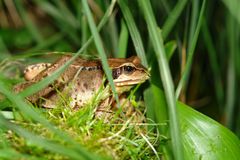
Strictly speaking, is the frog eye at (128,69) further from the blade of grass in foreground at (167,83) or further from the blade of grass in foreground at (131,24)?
the blade of grass in foreground at (167,83)

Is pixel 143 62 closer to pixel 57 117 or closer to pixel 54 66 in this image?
pixel 54 66

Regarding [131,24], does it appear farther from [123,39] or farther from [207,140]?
[207,140]

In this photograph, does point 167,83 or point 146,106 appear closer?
point 167,83

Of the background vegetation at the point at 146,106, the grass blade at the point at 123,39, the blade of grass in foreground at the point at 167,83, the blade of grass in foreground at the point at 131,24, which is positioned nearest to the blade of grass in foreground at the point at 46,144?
the background vegetation at the point at 146,106

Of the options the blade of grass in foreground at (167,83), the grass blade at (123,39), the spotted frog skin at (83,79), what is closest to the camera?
the blade of grass in foreground at (167,83)

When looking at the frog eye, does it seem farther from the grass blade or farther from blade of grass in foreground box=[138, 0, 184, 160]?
blade of grass in foreground box=[138, 0, 184, 160]

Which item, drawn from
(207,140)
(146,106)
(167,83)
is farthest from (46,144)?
(146,106)

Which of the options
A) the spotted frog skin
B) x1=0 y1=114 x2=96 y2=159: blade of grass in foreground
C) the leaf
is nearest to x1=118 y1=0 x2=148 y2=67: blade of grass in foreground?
the spotted frog skin

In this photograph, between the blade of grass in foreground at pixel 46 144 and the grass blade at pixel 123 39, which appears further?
the grass blade at pixel 123 39
